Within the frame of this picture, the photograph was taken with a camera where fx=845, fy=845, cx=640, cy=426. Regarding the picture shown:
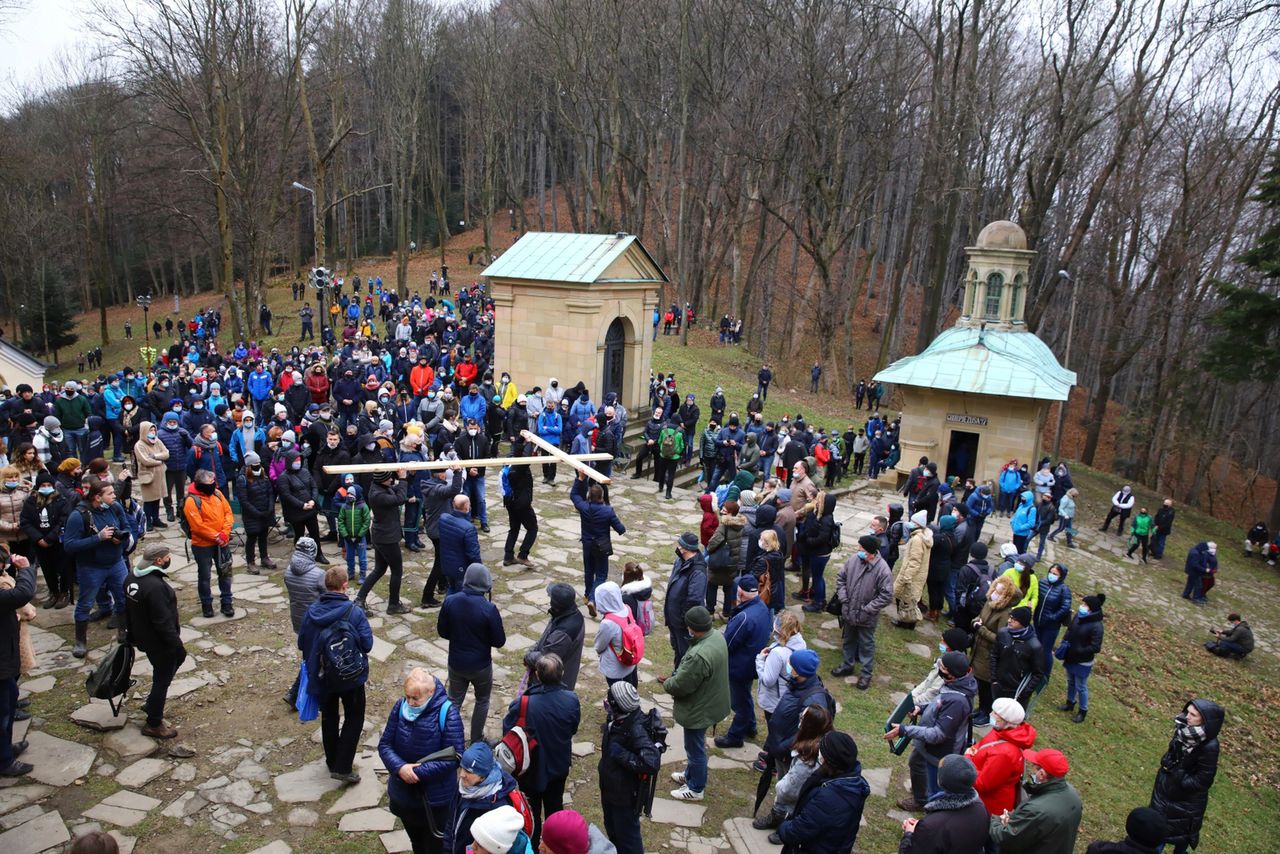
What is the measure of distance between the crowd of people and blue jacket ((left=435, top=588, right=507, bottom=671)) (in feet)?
0.07

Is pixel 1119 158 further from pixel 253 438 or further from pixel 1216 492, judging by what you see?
pixel 253 438

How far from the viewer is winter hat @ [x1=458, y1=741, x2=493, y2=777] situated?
14.3 feet

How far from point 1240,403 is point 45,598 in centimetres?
4780

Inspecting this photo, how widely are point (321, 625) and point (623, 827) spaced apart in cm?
252

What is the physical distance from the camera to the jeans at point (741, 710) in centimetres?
Result: 734

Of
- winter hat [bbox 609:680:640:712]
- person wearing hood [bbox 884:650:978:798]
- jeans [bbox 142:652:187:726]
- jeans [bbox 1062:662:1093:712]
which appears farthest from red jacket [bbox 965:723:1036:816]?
jeans [bbox 142:652:187:726]

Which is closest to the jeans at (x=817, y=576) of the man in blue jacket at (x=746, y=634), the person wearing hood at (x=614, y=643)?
the man in blue jacket at (x=746, y=634)

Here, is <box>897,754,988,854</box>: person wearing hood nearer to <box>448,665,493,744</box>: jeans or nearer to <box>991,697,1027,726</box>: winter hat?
<box>991,697,1027,726</box>: winter hat

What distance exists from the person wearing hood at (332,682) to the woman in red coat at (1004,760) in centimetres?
437

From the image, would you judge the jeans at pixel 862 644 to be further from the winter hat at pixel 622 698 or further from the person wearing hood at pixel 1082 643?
the winter hat at pixel 622 698

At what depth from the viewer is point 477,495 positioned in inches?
472

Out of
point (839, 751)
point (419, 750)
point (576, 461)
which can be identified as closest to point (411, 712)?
point (419, 750)

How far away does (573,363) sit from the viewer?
18.2 meters

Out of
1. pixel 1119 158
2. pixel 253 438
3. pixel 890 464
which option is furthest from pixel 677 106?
pixel 253 438
